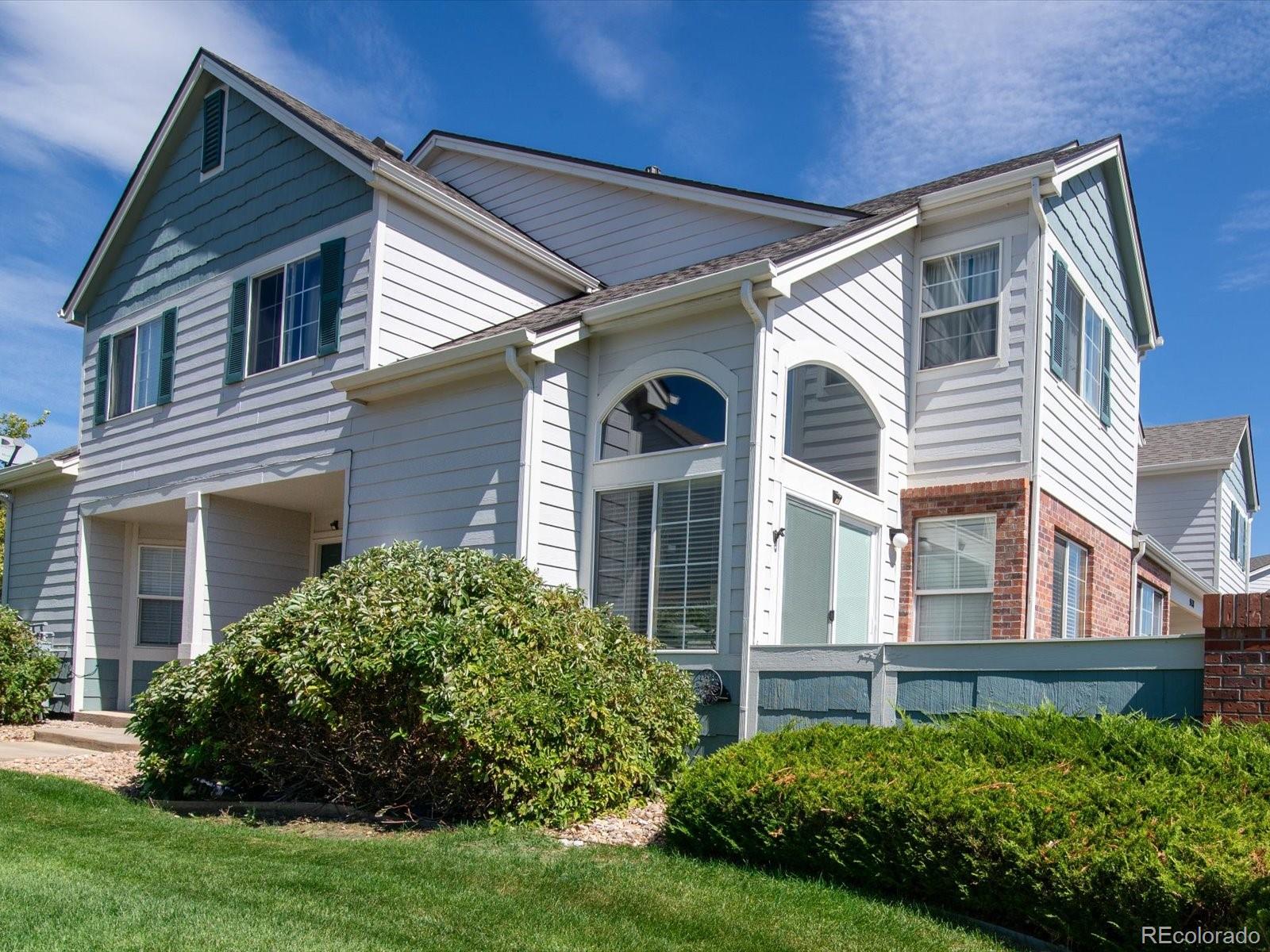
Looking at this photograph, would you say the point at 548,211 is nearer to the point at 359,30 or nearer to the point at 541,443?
the point at 359,30

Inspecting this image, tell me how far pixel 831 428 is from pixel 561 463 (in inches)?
103

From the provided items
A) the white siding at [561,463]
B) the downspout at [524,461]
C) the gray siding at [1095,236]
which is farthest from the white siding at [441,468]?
the gray siding at [1095,236]

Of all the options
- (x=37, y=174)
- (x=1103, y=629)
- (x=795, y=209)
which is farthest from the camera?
(x=37, y=174)

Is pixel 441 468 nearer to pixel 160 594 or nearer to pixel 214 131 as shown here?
pixel 214 131

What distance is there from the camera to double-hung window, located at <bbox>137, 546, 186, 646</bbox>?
16.3 meters

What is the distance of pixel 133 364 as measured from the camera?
15.9 metres

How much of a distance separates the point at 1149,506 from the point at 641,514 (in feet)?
60.8

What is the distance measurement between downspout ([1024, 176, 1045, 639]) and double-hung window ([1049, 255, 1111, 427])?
0.56 metres

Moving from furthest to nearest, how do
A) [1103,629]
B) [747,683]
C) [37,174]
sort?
1. [37,174]
2. [1103,629]
3. [747,683]

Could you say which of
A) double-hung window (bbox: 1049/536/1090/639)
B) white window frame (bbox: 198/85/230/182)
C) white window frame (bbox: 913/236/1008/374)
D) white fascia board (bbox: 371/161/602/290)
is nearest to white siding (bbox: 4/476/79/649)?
white window frame (bbox: 198/85/230/182)

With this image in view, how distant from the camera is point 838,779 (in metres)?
6.28

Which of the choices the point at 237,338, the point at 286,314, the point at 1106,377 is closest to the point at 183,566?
the point at 237,338

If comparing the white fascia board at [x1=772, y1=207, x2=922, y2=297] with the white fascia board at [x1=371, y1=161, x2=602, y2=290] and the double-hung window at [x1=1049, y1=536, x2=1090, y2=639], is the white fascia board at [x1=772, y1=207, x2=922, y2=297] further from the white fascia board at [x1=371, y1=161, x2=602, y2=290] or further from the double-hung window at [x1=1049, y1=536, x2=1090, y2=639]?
the white fascia board at [x1=371, y1=161, x2=602, y2=290]

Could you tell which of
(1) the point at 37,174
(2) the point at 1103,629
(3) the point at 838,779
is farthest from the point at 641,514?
(1) the point at 37,174
